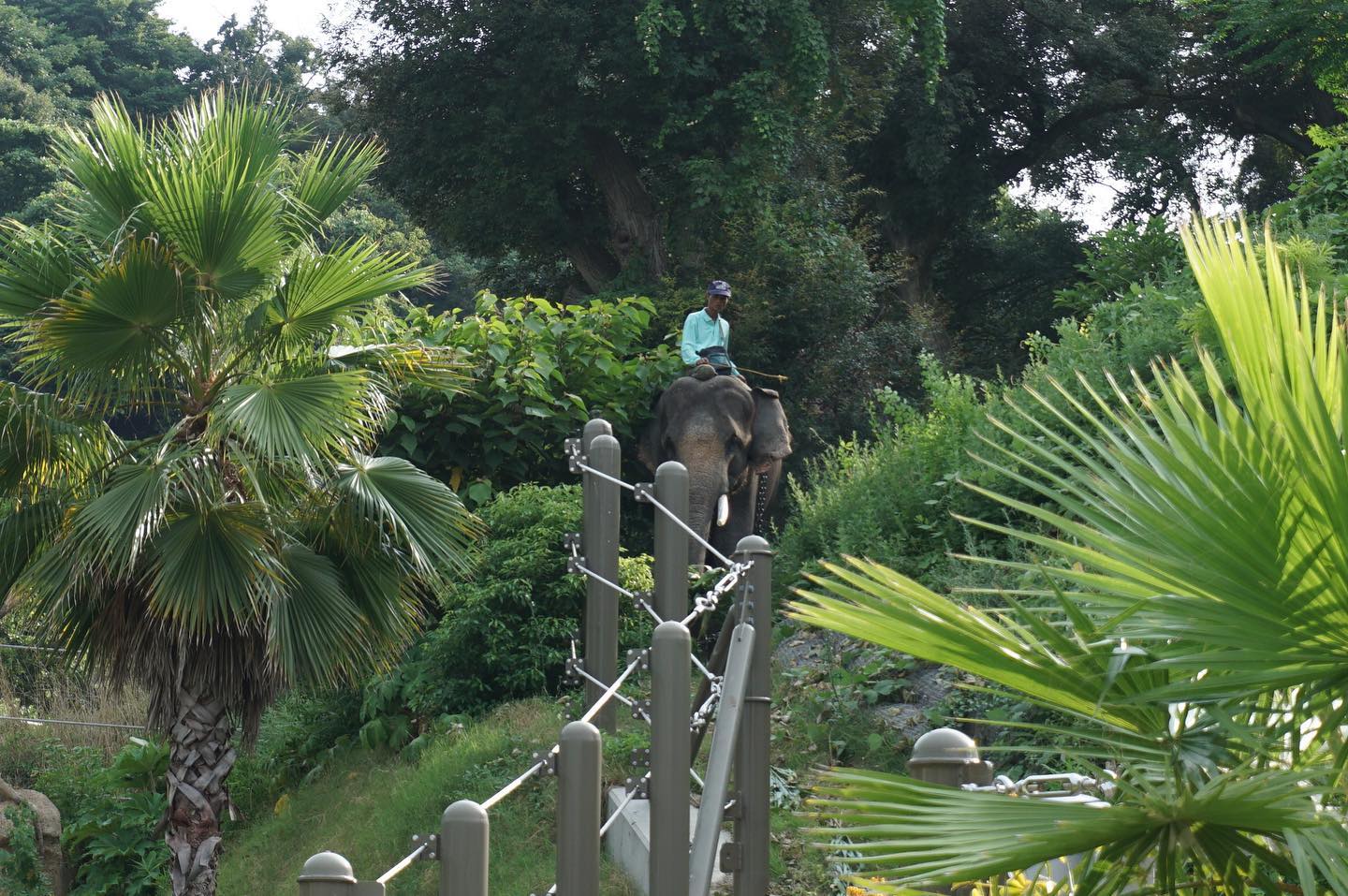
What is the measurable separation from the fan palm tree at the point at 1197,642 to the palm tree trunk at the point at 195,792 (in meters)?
6.32

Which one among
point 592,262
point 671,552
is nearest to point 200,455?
point 671,552

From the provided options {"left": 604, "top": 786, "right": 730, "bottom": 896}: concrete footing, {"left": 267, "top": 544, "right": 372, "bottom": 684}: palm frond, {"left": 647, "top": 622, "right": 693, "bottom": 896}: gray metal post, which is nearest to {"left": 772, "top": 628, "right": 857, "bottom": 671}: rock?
{"left": 604, "top": 786, "right": 730, "bottom": 896}: concrete footing

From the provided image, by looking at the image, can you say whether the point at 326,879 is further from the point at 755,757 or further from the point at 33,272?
the point at 33,272

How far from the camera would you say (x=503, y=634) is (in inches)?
394

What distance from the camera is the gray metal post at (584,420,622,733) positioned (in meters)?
6.63

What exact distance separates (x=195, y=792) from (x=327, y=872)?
628cm

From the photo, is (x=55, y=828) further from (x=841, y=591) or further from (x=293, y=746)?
(x=841, y=591)

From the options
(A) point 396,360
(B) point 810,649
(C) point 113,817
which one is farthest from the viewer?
(C) point 113,817

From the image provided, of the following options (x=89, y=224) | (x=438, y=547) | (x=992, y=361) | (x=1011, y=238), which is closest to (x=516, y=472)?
(x=438, y=547)

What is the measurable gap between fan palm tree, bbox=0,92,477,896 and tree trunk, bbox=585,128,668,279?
38.8ft

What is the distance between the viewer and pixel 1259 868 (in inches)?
106

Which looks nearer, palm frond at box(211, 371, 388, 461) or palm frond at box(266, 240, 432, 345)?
palm frond at box(211, 371, 388, 461)

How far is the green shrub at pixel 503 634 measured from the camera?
10.0m

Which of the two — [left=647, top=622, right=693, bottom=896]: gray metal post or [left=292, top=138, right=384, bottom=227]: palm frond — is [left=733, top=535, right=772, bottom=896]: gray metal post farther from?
[left=292, top=138, right=384, bottom=227]: palm frond
